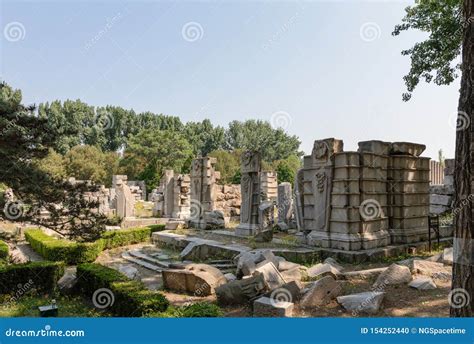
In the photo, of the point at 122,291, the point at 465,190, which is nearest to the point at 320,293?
the point at 465,190

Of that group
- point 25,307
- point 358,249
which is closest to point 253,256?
point 358,249

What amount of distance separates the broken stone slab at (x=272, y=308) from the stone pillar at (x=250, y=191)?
8930mm

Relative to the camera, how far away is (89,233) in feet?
29.7

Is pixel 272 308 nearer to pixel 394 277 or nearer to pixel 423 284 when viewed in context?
pixel 394 277

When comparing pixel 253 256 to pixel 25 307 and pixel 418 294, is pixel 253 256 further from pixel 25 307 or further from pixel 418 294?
pixel 25 307

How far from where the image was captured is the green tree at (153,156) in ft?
143

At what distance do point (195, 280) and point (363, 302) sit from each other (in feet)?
12.1

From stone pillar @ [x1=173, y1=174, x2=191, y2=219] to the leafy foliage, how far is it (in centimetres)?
1375

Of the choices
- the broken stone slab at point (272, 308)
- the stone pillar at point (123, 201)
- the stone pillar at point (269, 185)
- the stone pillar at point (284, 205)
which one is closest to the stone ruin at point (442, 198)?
the stone pillar at point (284, 205)

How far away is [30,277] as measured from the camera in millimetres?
10117

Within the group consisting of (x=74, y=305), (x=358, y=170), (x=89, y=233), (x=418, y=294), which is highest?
(x=358, y=170)

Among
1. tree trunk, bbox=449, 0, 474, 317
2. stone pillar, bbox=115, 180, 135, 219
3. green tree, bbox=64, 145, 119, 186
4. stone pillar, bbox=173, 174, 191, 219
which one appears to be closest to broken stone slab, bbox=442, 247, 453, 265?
tree trunk, bbox=449, 0, 474, 317

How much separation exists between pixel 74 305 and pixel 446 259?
9319 millimetres

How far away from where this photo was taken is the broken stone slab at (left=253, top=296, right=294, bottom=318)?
6.29 metres
